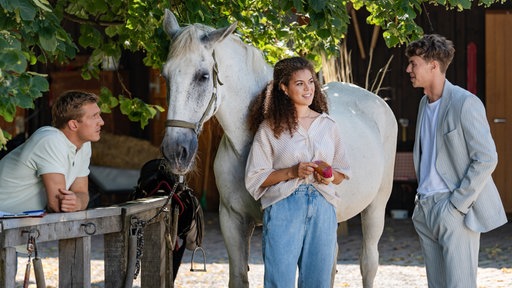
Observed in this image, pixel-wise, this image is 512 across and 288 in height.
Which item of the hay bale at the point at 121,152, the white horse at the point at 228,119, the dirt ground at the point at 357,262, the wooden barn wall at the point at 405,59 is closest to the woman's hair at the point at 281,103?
the white horse at the point at 228,119

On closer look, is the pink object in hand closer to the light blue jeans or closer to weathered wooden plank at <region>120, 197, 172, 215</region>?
the light blue jeans

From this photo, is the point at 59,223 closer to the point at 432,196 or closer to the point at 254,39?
the point at 432,196

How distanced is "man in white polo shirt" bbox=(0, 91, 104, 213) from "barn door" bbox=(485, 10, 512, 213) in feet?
27.4

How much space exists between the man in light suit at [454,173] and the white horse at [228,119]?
0.83 meters

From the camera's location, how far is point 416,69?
5070 mm

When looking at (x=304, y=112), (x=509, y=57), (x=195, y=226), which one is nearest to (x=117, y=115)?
(x=509, y=57)

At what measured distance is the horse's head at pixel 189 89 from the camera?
4.86 metres

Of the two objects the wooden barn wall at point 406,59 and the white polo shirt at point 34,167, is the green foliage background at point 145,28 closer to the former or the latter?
the white polo shirt at point 34,167

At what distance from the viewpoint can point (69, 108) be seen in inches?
199

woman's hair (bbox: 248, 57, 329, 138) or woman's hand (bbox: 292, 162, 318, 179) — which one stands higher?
woman's hair (bbox: 248, 57, 329, 138)

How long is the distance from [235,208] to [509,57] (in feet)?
26.4

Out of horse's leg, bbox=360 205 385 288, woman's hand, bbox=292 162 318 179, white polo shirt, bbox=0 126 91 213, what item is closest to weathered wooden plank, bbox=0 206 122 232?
white polo shirt, bbox=0 126 91 213

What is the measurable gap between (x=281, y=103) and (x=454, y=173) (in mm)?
877

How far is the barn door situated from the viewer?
1265 centimetres
